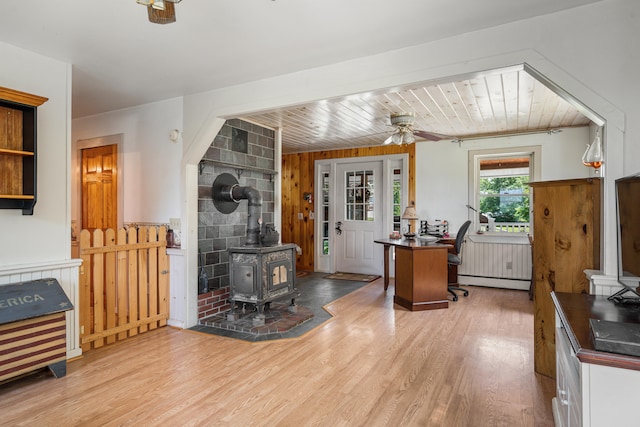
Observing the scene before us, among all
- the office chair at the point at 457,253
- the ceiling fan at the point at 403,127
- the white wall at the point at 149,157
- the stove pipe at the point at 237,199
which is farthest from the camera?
the office chair at the point at 457,253

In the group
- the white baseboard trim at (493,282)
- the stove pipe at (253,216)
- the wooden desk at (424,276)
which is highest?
the stove pipe at (253,216)

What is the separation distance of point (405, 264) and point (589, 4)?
3.06 m

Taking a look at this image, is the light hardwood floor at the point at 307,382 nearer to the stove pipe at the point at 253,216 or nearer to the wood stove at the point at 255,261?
the wood stove at the point at 255,261

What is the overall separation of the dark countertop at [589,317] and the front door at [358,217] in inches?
174

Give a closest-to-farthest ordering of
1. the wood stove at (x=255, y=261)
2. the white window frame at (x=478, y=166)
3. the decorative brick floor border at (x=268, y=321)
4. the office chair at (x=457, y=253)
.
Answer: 1. the decorative brick floor border at (x=268, y=321)
2. the wood stove at (x=255, y=261)
3. the office chair at (x=457, y=253)
4. the white window frame at (x=478, y=166)

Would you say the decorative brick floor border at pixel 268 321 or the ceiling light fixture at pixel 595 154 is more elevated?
the ceiling light fixture at pixel 595 154

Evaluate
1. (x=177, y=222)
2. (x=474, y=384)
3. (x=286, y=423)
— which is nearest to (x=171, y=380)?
(x=286, y=423)

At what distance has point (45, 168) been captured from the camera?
2.75 meters

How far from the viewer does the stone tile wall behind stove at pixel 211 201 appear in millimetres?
3883

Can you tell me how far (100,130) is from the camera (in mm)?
4352

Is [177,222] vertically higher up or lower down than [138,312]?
higher up

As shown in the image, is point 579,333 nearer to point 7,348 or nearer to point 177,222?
point 7,348

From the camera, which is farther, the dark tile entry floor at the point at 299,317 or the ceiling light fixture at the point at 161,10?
the dark tile entry floor at the point at 299,317

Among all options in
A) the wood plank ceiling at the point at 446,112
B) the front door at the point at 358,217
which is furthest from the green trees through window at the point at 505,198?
the front door at the point at 358,217
